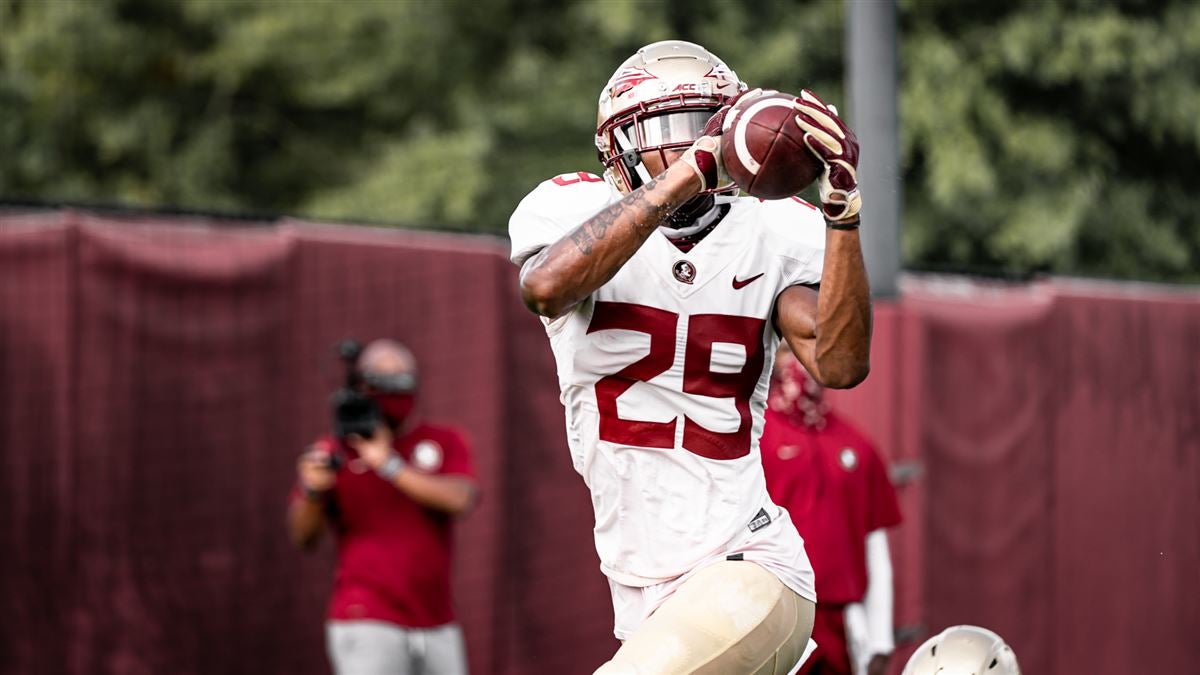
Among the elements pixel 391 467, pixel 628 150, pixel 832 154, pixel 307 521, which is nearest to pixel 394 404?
pixel 391 467

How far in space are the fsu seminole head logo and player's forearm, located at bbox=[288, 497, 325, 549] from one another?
3537mm

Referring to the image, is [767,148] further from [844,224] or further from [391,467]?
[391,467]

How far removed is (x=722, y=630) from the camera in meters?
3.43

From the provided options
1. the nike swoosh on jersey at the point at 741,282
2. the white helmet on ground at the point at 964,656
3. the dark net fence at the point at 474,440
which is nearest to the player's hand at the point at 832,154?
the nike swoosh on jersey at the point at 741,282

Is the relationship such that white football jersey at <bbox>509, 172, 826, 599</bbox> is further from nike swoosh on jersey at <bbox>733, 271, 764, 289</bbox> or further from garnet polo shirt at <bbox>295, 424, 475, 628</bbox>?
garnet polo shirt at <bbox>295, 424, 475, 628</bbox>

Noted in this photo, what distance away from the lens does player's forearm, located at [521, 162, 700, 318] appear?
3461 millimetres

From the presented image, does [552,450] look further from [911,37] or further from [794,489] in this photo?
[911,37]

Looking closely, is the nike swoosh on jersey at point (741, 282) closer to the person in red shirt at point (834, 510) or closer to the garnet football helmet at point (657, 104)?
the garnet football helmet at point (657, 104)

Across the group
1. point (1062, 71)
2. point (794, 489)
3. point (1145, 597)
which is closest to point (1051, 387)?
point (1145, 597)

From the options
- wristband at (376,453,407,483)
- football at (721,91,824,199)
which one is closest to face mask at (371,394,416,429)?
wristband at (376,453,407,483)

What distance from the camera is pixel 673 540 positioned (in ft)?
12.0

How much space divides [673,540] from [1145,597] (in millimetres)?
7575

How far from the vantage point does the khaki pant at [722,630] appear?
3.38m

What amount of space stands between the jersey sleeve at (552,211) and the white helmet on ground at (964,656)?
1204 mm
